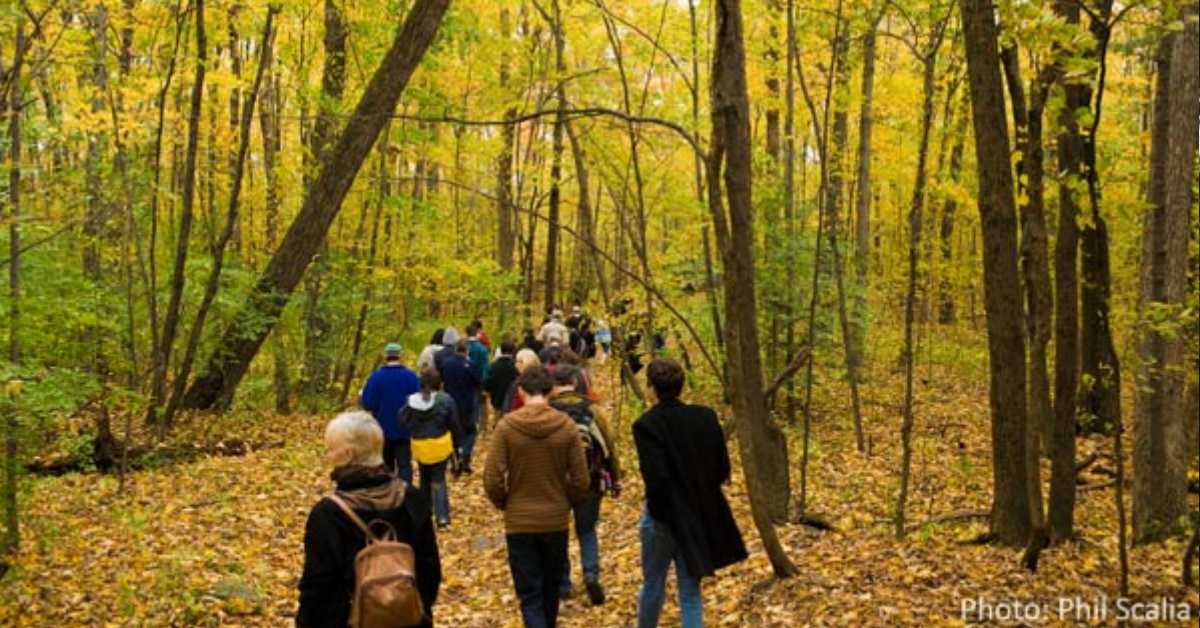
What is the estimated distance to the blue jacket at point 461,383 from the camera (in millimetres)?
12008

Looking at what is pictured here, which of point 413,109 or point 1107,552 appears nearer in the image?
point 1107,552

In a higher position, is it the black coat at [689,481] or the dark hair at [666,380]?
the dark hair at [666,380]

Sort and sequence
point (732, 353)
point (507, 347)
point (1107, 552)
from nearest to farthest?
point (732, 353) → point (1107, 552) → point (507, 347)

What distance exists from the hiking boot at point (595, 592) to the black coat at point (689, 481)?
205cm

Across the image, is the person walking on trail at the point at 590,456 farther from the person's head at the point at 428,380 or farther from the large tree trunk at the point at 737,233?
the person's head at the point at 428,380

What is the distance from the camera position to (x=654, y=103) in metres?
19.4

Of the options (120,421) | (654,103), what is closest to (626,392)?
(654,103)

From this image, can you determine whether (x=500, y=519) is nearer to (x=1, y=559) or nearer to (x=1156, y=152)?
(x=1, y=559)

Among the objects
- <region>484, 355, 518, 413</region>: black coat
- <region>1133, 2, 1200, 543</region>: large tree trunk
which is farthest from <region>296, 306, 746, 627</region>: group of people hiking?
<region>1133, 2, 1200, 543</region>: large tree trunk

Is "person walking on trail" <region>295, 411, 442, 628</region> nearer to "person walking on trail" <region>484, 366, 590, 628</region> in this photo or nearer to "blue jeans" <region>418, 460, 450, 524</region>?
"person walking on trail" <region>484, 366, 590, 628</region>

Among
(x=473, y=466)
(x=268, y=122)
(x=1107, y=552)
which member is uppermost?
(x=268, y=122)

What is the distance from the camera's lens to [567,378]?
671cm

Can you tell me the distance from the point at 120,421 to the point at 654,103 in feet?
40.6

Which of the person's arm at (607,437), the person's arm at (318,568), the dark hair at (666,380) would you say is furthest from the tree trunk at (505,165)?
the person's arm at (318,568)
